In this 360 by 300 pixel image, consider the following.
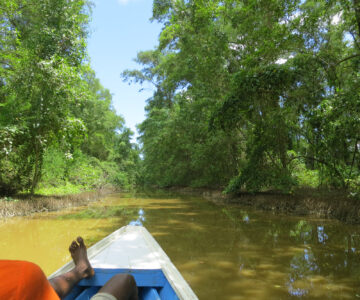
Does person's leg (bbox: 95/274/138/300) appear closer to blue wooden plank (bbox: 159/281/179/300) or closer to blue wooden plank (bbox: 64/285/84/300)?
blue wooden plank (bbox: 159/281/179/300)

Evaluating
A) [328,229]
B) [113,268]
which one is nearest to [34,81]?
[113,268]

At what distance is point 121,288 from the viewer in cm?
169

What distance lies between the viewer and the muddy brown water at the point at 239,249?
10.6 feet

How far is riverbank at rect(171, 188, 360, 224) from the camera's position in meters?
7.55

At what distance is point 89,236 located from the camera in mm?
5883

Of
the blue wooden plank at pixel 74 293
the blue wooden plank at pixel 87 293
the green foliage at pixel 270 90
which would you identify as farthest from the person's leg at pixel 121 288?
the green foliage at pixel 270 90

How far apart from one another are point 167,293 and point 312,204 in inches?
321

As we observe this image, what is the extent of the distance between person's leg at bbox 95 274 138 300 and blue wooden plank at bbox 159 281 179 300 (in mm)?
374

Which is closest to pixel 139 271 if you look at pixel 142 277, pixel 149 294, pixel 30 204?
pixel 142 277

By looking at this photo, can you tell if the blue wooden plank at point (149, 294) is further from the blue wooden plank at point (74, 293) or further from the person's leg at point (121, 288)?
the blue wooden plank at point (74, 293)

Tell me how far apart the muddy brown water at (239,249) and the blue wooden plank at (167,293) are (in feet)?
2.59

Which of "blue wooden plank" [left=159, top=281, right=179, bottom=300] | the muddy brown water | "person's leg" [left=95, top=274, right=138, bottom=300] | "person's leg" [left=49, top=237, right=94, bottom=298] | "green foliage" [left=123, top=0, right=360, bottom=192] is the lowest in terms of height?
the muddy brown water

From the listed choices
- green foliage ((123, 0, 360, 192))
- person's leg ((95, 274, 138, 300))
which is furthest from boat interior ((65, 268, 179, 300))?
green foliage ((123, 0, 360, 192))

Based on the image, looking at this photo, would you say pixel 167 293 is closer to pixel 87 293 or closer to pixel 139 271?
pixel 139 271
